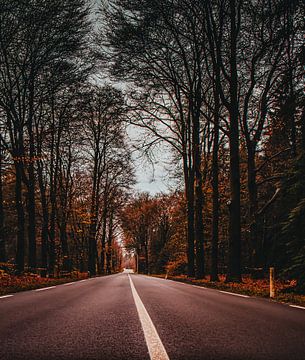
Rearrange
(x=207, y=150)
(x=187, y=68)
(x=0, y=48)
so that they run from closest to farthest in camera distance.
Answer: (x=0, y=48), (x=187, y=68), (x=207, y=150)

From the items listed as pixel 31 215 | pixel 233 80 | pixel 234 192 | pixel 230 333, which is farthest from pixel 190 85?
pixel 230 333

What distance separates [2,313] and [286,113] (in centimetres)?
916

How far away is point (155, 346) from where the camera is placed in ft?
10.0

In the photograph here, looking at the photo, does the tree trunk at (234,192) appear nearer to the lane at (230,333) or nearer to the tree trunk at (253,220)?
the tree trunk at (253,220)

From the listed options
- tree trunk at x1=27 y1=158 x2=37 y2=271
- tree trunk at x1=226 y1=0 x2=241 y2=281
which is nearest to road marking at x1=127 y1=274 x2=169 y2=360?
tree trunk at x1=226 y1=0 x2=241 y2=281

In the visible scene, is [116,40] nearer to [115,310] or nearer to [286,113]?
[286,113]

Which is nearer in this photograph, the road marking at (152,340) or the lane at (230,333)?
the road marking at (152,340)

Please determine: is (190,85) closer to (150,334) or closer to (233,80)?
(233,80)

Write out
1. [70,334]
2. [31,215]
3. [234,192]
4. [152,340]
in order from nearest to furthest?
1. [152,340]
2. [70,334]
3. [234,192]
4. [31,215]

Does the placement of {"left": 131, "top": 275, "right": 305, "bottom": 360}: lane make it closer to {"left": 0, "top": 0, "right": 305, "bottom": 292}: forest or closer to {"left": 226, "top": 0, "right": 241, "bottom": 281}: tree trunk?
{"left": 0, "top": 0, "right": 305, "bottom": 292}: forest

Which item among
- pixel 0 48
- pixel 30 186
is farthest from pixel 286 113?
pixel 30 186

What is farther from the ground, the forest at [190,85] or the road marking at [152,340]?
the forest at [190,85]

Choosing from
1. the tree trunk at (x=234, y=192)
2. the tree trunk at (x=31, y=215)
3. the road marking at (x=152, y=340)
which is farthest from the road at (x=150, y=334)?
the tree trunk at (x=31, y=215)

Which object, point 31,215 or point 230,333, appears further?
point 31,215
